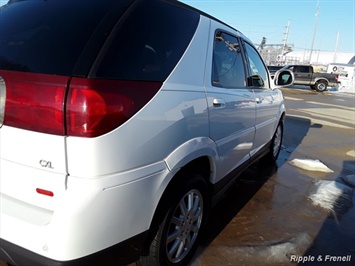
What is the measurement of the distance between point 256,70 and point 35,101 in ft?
10.2

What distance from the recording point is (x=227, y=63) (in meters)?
3.03

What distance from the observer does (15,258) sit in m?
1.66

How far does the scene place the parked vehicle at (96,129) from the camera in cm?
154

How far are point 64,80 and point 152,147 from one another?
59cm

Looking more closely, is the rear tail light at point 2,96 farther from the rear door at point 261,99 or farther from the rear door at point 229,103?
the rear door at point 261,99

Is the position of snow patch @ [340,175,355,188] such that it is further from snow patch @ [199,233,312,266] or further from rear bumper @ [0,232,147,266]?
rear bumper @ [0,232,147,266]

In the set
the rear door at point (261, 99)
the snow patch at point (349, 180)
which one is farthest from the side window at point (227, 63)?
the snow patch at point (349, 180)

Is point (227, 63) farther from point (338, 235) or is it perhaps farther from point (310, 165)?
point (310, 165)

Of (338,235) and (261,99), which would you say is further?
(261,99)

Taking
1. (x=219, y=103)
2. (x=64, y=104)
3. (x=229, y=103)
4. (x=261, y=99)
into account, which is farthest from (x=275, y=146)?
(x=64, y=104)

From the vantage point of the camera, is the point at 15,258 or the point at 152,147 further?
the point at 152,147

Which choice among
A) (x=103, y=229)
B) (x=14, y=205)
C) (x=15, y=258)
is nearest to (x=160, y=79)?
(x=103, y=229)

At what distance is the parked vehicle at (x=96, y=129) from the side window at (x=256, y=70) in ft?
5.39

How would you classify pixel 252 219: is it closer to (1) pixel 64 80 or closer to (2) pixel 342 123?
(1) pixel 64 80
